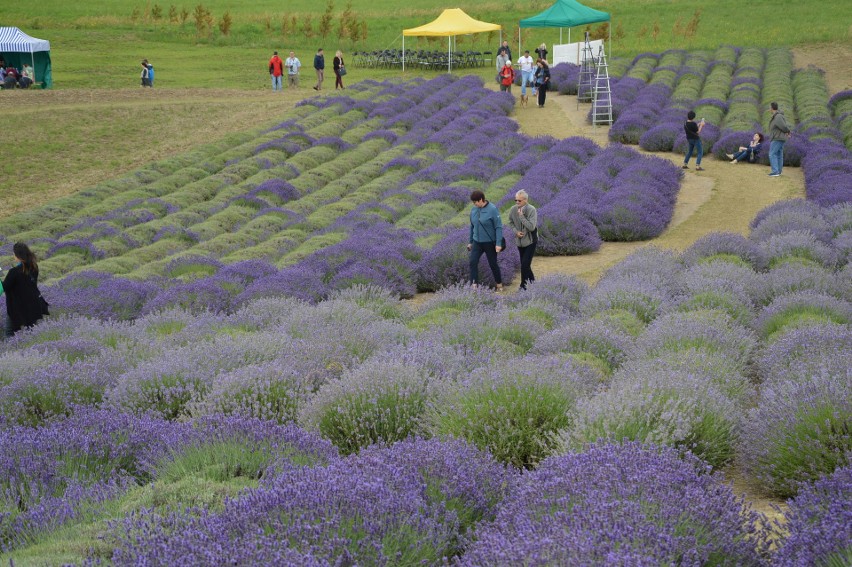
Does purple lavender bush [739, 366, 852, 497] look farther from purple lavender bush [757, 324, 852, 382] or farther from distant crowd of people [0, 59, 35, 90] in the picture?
distant crowd of people [0, 59, 35, 90]

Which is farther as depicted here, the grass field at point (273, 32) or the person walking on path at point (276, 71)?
the grass field at point (273, 32)

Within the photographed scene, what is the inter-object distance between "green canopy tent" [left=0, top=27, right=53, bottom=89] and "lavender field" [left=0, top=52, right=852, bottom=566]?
1998cm

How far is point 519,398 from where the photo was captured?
580 cm

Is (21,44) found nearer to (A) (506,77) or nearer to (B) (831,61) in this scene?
(A) (506,77)

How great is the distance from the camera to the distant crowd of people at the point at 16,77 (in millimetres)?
34031

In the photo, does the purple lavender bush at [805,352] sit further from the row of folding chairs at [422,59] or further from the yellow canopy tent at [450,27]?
the row of folding chairs at [422,59]

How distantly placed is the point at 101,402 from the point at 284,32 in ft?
151

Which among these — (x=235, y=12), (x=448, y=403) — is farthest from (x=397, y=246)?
(x=235, y=12)

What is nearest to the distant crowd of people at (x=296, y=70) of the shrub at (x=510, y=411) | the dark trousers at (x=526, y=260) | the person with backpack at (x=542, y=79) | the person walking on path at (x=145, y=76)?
the person walking on path at (x=145, y=76)

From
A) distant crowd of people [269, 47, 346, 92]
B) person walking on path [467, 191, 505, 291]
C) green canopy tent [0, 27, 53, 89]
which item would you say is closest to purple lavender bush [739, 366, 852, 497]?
person walking on path [467, 191, 505, 291]

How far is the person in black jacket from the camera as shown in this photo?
10820 mm

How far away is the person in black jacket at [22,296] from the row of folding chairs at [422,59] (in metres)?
30.8

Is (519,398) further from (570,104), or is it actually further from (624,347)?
(570,104)

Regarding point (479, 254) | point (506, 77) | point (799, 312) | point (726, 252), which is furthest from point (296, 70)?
point (799, 312)
